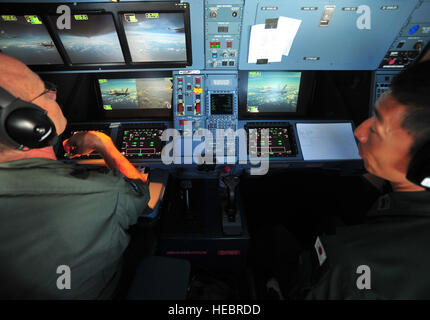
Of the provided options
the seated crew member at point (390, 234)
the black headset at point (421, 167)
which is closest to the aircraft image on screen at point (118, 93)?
the seated crew member at point (390, 234)

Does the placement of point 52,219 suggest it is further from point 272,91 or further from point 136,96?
point 272,91

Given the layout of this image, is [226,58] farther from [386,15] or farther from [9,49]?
[9,49]

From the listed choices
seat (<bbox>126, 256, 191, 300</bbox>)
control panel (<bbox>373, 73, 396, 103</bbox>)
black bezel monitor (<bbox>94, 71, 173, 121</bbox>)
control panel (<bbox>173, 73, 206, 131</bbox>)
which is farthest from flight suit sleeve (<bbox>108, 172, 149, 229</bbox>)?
control panel (<bbox>373, 73, 396, 103</bbox>)

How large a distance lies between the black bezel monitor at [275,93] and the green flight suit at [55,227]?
1374 mm

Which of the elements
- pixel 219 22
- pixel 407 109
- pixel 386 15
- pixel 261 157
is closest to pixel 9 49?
pixel 219 22

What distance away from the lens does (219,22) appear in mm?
1373

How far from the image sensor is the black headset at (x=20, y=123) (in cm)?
73

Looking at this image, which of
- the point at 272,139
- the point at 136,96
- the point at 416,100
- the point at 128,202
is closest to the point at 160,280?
the point at 128,202

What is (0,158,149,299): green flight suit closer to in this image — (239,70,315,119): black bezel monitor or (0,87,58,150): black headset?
(0,87,58,150): black headset

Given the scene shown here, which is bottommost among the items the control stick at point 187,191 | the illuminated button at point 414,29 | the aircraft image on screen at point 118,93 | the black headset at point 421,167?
the control stick at point 187,191

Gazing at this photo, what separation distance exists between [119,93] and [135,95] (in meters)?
0.14

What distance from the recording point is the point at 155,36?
140 centimetres

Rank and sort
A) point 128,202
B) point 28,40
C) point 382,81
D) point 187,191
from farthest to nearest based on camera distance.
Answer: point 382,81 → point 187,191 → point 28,40 → point 128,202

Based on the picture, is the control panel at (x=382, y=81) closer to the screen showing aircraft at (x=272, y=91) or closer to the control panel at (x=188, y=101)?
the screen showing aircraft at (x=272, y=91)
